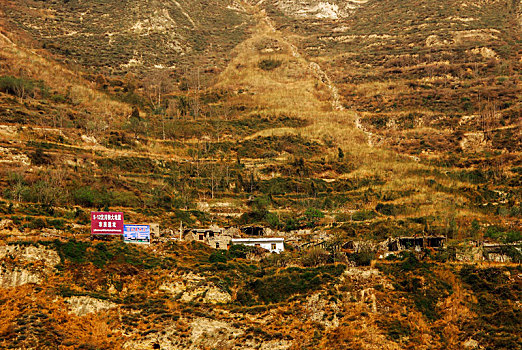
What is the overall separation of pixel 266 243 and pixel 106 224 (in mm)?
17142

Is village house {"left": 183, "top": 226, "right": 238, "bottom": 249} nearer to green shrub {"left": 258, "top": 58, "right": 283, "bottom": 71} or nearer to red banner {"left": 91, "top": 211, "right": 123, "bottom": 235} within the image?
red banner {"left": 91, "top": 211, "right": 123, "bottom": 235}

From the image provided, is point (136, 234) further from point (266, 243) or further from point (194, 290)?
point (266, 243)

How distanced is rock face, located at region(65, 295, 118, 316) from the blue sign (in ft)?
33.9

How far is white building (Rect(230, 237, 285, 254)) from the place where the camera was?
56.5m

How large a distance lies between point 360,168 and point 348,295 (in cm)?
5976

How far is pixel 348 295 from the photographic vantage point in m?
40.3

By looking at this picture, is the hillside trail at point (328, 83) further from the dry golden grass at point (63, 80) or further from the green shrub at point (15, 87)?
the green shrub at point (15, 87)

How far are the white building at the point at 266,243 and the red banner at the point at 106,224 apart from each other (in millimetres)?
12907

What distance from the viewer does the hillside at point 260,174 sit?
1489 inches

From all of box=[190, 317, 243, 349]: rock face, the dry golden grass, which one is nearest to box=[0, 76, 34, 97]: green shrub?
the dry golden grass

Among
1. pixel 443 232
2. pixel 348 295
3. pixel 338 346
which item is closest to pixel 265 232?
pixel 443 232

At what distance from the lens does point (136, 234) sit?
4838 cm

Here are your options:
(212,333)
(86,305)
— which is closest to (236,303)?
(212,333)

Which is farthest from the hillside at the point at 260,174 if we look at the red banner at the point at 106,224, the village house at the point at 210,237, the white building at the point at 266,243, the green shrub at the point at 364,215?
the village house at the point at 210,237
